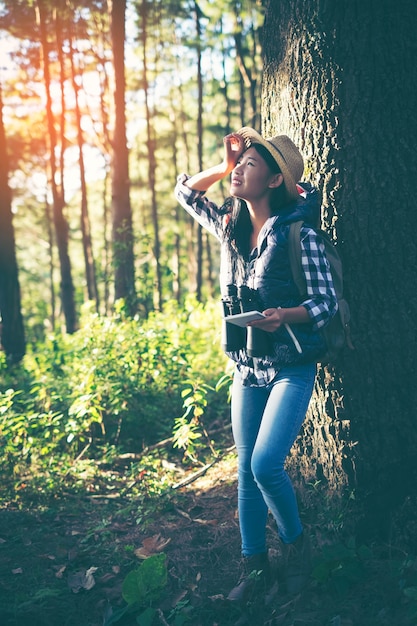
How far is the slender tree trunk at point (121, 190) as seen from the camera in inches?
399

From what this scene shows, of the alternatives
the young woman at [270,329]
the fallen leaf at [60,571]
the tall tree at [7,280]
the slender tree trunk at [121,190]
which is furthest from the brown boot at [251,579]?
the tall tree at [7,280]

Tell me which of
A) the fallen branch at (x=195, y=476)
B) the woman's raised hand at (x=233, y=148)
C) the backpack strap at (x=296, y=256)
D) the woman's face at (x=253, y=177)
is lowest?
the fallen branch at (x=195, y=476)

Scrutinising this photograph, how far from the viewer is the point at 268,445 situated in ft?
10.2

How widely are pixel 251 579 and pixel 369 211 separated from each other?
2389 millimetres

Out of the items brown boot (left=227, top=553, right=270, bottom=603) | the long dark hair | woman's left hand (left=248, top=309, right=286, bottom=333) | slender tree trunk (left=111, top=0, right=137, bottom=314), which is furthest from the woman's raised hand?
slender tree trunk (left=111, top=0, right=137, bottom=314)

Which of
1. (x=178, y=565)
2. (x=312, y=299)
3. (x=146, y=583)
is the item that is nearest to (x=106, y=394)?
(x=178, y=565)

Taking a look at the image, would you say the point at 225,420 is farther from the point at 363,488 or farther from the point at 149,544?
the point at 363,488

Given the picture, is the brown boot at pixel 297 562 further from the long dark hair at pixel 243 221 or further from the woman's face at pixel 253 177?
the woman's face at pixel 253 177

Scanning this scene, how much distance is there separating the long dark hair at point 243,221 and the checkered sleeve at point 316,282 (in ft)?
1.14

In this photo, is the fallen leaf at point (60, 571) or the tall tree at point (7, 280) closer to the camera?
the fallen leaf at point (60, 571)

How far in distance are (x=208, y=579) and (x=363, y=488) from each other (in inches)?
46.8

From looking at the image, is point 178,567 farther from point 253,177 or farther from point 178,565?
point 253,177

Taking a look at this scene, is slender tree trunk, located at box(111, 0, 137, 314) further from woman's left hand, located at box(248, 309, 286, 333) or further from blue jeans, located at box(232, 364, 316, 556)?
woman's left hand, located at box(248, 309, 286, 333)

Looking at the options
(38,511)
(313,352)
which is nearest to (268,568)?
(313,352)
